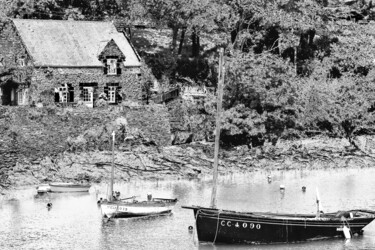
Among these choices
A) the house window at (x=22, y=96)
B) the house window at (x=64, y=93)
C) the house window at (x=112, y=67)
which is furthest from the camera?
the house window at (x=112, y=67)

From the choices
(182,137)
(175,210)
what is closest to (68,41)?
(182,137)

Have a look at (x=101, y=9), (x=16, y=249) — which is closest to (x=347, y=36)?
(x=101, y=9)

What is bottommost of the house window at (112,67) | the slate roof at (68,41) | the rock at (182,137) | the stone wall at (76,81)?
the rock at (182,137)

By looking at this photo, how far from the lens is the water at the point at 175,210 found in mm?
88375

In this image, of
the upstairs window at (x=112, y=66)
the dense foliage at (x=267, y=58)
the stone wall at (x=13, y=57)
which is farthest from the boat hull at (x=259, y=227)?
the stone wall at (x=13, y=57)

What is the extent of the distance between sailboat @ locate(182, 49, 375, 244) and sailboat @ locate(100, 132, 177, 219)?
11.6m

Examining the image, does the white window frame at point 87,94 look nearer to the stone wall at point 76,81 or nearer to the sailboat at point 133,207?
the stone wall at point 76,81

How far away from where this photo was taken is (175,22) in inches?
5344

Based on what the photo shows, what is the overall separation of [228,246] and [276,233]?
3.64 metres

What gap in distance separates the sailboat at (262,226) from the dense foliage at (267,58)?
36.7 meters

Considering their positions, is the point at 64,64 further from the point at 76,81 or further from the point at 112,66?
the point at 112,66

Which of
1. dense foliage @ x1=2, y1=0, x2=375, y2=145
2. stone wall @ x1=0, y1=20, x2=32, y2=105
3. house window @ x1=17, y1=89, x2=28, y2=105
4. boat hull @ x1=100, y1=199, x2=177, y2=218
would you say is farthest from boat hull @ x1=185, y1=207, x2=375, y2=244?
house window @ x1=17, y1=89, x2=28, y2=105

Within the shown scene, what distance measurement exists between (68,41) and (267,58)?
21.7 meters

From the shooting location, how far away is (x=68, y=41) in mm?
127750
